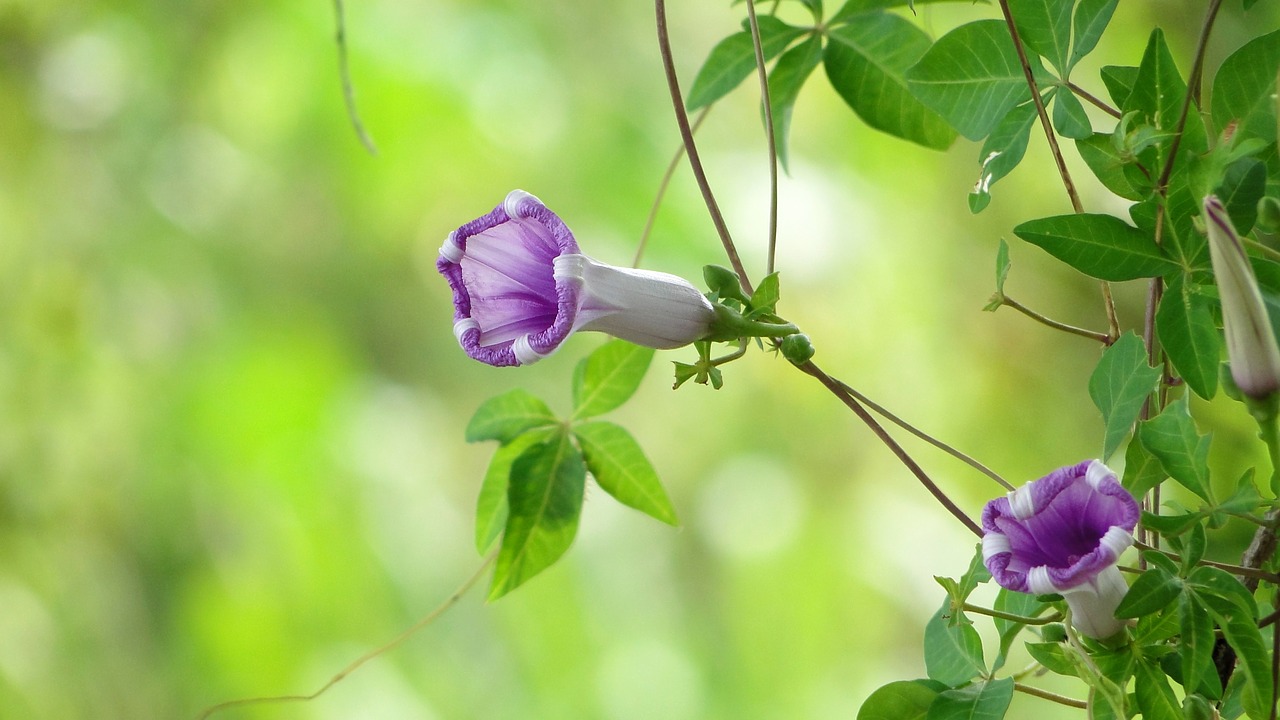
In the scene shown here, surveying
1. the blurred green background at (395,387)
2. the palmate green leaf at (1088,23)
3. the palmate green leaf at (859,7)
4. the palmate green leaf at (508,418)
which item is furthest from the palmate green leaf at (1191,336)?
the blurred green background at (395,387)

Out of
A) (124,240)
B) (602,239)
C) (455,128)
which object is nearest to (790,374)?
(602,239)

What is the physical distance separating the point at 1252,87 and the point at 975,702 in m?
0.26

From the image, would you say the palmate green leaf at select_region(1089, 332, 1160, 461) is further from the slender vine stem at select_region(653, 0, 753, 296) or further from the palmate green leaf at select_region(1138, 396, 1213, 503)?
the slender vine stem at select_region(653, 0, 753, 296)

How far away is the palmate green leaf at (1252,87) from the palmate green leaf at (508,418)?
379 millimetres

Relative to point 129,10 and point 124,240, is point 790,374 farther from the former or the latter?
point 129,10

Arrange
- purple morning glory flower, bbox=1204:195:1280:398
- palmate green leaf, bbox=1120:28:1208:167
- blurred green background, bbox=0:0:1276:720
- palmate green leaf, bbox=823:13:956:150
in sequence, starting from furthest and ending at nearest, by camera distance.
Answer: blurred green background, bbox=0:0:1276:720 → palmate green leaf, bbox=823:13:956:150 → palmate green leaf, bbox=1120:28:1208:167 → purple morning glory flower, bbox=1204:195:1280:398

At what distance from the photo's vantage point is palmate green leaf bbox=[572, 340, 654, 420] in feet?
1.97

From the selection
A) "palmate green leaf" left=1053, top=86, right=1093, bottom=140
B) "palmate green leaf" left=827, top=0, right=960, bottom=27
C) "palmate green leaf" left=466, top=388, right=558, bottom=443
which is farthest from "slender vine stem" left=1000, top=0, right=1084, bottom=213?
"palmate green leaf" left=466, top=388, right=558, bottom=443

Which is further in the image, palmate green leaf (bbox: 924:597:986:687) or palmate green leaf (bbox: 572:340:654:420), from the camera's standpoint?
palmate green leaf (bbox: 572:340:654:420)

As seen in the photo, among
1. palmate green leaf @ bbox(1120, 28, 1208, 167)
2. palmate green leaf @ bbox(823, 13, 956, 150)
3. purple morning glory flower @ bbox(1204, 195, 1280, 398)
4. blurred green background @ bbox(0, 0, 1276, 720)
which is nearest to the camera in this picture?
purple morning glory flower @ bbox(1204, 195, 1280, 398)

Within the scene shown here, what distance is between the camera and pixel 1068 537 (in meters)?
0.34

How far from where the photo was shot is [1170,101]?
38 cm

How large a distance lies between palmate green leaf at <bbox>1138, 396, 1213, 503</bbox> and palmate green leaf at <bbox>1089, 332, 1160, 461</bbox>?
2 centimetres

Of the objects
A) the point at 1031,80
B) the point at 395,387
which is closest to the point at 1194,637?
the point at 1031,80
